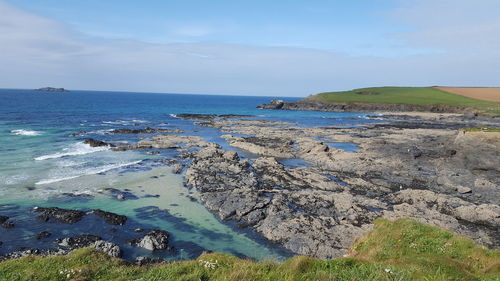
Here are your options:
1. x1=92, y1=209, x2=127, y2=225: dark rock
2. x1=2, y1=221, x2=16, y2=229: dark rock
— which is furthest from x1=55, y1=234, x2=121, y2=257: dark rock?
x1=2, y1=221, x2=16, y2=229: dark rock

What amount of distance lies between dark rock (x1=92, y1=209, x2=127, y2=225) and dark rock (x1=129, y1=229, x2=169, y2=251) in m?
3.97

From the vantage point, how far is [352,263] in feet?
45.9

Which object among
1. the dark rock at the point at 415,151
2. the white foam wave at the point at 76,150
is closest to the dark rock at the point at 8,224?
the white foam wave at the point at 76,150

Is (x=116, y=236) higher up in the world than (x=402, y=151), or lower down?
lower down

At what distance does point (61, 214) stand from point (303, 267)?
22656 mm

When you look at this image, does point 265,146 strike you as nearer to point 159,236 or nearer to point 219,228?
point 219,228

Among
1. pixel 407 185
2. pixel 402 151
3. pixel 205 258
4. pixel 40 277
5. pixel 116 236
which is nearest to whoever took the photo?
pixel 40 277

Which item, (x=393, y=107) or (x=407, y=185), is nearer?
(x=407, y=185)

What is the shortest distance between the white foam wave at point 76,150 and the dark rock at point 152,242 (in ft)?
105

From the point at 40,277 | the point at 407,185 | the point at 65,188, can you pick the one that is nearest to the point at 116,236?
the point at 40,277

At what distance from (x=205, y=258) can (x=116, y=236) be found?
12.0 metres

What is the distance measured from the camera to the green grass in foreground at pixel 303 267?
12.2 metres

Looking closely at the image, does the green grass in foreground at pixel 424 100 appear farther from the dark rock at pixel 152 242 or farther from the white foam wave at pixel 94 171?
the dark rock at pixel 152 242

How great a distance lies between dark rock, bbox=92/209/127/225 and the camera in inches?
1021
